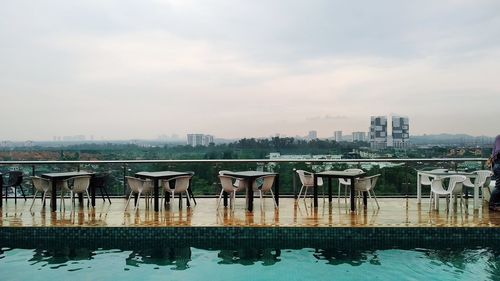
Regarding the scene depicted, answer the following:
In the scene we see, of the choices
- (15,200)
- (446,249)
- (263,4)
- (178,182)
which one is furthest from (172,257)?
(263,4)

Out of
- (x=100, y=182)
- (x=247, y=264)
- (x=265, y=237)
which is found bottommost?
(x=247, y=264)

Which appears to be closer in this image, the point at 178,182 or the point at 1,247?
the point at 1,247

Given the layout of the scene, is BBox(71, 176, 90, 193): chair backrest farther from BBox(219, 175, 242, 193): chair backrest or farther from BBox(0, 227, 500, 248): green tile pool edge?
BBox(219, 175, 242, 193): chair backrest

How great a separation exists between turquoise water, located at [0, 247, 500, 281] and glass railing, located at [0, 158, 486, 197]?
10.4ft

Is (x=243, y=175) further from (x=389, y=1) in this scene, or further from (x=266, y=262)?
(x=389, y=1)

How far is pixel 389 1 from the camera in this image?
1291 cm

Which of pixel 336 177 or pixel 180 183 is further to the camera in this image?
pixel 336 177

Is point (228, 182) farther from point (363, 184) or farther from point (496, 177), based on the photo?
point (496, 177)

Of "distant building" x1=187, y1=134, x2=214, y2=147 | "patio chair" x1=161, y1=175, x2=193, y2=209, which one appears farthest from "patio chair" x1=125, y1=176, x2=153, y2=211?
"distant building" x1=187, y1=134, x2=214, y2=147

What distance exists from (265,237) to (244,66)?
906cm

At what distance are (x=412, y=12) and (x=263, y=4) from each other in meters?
3.88

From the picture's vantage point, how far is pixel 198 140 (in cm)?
1215

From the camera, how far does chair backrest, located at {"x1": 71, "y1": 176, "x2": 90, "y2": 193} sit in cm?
873

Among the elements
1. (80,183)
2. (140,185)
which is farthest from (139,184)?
(80,183)
